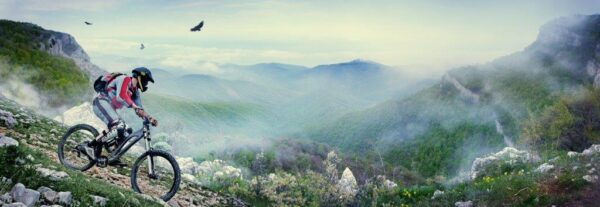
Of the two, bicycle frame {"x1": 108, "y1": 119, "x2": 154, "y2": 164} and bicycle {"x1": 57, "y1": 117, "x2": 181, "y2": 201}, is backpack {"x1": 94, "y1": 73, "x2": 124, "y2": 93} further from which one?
bicycle frame {"x1": 108, "y1": 119, "x2": 154, "y2": 164}

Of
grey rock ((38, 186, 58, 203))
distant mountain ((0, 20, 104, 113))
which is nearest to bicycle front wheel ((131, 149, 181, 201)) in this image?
grey rock ((38, 186, 58, 203))

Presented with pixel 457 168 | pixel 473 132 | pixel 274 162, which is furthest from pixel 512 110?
pixel 274 162

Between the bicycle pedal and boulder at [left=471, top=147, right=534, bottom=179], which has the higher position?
the bicycle pedal

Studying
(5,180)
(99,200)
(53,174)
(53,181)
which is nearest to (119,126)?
(53,174)

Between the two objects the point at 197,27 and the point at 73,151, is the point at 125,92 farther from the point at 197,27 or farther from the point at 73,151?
→ the point at 197,27

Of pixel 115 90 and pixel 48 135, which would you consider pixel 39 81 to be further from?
pixel 115 90
